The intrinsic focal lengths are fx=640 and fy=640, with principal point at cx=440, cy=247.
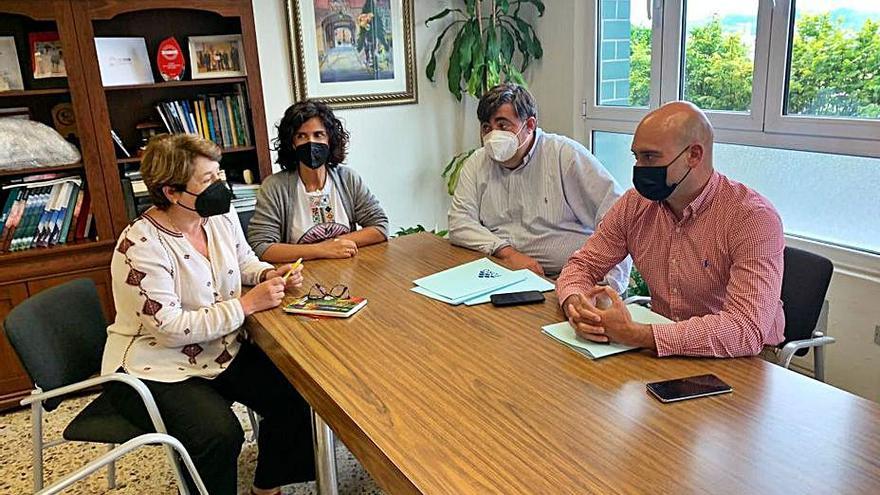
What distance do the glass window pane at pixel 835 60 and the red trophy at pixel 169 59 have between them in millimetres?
2658

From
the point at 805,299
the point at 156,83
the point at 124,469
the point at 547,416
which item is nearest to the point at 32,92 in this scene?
the point at 156,83

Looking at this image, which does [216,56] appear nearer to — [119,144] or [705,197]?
[119,144]

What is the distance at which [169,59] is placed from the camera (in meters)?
2.96

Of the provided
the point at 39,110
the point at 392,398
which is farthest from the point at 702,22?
the point at 39,110

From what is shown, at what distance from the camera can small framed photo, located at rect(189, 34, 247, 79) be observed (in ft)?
9.93

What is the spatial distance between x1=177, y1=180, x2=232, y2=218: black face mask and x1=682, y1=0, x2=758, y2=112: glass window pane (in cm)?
221

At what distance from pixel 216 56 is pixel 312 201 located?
1123 millimetres

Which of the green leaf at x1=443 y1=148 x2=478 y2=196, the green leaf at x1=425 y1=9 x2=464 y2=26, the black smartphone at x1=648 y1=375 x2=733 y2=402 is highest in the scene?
the green leaf at x1=425 y1=9 x2=464 y2=26

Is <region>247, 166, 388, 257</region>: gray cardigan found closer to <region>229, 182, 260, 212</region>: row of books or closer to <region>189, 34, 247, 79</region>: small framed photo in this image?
<region>229, 182, 260, 212</region>: row of books

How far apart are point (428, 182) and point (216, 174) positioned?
2.26 m

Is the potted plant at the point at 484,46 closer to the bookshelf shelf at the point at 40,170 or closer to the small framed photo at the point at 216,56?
the small framed photo at the point at 216,56

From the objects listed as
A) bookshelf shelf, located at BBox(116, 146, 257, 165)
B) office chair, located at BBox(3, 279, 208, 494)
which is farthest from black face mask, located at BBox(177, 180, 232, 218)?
bookshelf shelf, located at BBox(116, 146, 257, 165)

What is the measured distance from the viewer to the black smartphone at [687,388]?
121 centimetres

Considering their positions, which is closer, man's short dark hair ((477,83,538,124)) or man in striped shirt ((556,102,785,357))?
man in striped shirt ((556,102,785,357))
